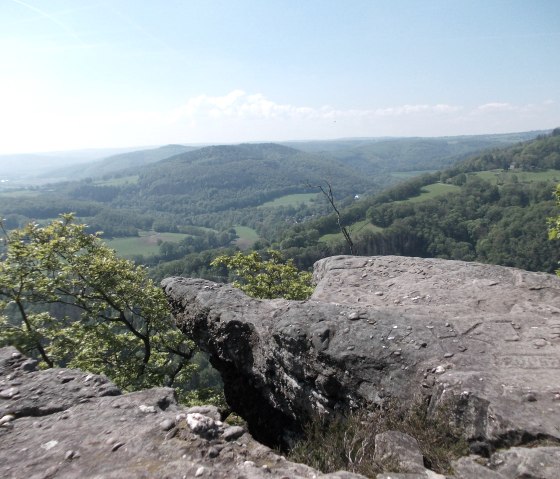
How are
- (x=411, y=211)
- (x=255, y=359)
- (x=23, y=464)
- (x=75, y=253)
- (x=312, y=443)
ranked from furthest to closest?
(x=411, y=211), (x=75, y=253), (x=255, y=359), (x=312, y=443), (x=23, y=464)

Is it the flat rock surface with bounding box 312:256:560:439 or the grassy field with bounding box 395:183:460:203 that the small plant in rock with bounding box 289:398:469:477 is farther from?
the grassy field with bounding box 395:183:460:203

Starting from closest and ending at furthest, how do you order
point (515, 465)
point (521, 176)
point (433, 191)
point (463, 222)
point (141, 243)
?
point (515, 465) < point (463, 222) < point (521, 176) < point (433, 191) < point (141, 243)

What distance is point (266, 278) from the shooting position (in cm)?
1908

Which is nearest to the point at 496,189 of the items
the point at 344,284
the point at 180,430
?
the point at 344,284

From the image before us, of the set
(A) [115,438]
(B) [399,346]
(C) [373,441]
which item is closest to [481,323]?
(B) [399,346]

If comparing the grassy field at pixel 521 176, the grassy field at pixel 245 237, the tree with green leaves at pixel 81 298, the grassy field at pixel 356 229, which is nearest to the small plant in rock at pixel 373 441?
the tree with green leaves at pixel 81 298

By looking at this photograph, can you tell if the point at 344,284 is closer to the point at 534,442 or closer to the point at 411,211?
the point at 534,442

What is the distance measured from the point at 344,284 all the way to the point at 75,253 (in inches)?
414

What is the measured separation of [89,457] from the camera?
4934mm

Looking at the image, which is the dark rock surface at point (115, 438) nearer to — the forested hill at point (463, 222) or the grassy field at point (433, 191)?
the forested hill at point (463, 222)

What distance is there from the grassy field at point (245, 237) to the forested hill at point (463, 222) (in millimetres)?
37630

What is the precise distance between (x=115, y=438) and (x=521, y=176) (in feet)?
523

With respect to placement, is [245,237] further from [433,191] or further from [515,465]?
[515,465]

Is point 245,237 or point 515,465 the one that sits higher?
point 515,465
